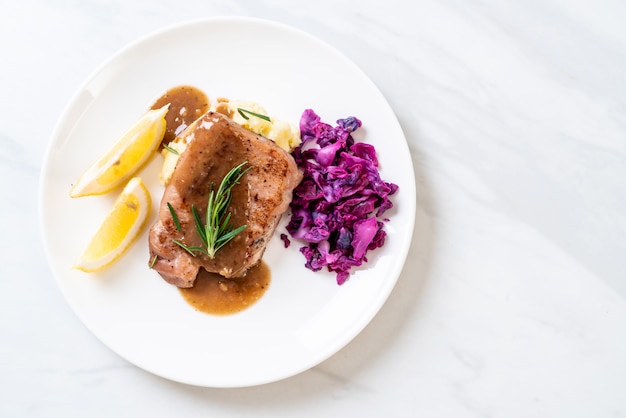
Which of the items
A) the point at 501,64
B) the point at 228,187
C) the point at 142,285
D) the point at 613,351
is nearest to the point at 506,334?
the point at 613,351

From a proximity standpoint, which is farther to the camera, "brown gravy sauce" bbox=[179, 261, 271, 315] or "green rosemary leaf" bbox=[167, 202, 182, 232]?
"brown gravy sauce" bbox=[179, 261, 271, 315]

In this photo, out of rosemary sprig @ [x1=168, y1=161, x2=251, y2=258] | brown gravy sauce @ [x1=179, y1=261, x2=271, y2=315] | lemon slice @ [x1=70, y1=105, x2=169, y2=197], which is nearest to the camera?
rosemary sprig @ [x1=168, y1=161, x2=251, y2=258]

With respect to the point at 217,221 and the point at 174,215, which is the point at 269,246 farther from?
the point at 174,215

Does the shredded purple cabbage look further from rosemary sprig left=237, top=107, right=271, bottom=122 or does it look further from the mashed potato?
rosemary sprig left=237, top=107, right=271, bottom=122

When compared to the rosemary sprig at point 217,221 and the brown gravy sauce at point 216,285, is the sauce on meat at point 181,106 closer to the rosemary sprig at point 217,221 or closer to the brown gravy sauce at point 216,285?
the brown gravy sauce at point 216,285

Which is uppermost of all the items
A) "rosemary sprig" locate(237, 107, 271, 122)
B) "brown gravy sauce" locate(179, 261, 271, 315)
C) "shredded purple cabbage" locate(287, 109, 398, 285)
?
"rosemary sprig" locate(237, 107, 271, 122)

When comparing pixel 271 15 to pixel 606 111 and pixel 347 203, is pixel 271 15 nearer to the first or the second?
pixel 347 203

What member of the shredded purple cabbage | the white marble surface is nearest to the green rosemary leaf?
the shredded purple cabbage

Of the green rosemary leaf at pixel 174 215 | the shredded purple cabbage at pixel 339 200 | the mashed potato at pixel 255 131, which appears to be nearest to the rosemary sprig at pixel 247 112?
the mashed potato at pixel 255 131
